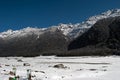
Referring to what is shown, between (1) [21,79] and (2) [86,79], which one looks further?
(2) [86,79]

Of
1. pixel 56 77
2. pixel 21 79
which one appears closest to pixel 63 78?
pixel 56 77

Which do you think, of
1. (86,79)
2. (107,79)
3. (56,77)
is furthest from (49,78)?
(107,79)

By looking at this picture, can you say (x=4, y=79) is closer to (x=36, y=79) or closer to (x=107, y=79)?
(x=36, y=79)

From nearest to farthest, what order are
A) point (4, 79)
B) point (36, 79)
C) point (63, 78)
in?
point (4, 79)
point (36, 79)
point (63, 78)

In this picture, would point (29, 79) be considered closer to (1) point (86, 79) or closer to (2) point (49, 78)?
(2) point (49, 78)

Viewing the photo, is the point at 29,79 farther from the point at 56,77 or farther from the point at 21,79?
the point at 56,77

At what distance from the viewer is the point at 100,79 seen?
33.4 m

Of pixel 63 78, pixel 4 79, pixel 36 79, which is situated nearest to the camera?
pixel 4 79

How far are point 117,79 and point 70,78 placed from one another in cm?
524

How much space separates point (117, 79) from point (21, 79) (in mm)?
10931

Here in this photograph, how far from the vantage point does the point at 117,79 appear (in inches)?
1314

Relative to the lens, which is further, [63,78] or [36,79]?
[63,78]

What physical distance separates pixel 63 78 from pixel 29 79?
5.68m

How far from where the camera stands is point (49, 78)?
31.7m
